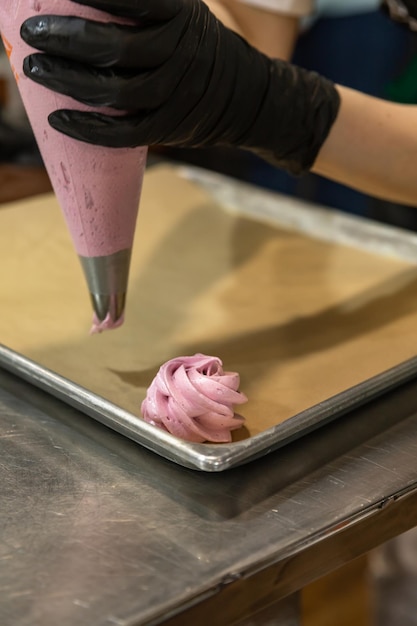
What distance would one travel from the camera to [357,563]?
4.02ft

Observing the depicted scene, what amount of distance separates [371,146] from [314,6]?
0.39m

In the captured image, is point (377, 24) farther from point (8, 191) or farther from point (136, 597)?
point (136, 597)

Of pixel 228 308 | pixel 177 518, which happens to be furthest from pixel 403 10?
pixel 177 518

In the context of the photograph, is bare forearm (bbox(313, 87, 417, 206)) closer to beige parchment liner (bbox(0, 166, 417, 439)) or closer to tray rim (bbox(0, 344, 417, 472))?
beige parchment liner (bbox(0, 166, 417, 439))

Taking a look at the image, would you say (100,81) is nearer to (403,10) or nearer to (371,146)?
(371,146)

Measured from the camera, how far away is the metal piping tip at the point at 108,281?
93 centimetres

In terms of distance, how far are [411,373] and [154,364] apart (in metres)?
0.29

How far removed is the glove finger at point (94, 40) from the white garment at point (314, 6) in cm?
57


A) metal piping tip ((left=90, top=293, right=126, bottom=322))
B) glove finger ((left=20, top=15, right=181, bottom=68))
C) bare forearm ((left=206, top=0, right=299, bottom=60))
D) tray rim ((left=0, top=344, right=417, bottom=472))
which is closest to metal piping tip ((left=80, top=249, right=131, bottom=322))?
metal piping tip ((left=90, top=293, right=126, bottom=322))

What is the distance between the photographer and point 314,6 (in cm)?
138

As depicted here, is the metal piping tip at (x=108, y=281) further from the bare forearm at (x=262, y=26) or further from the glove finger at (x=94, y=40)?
the bare forearm at (x=262, y=26)

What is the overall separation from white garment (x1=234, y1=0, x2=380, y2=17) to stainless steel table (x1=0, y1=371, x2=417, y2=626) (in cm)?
69

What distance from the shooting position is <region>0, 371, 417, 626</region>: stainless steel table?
2.10 feet

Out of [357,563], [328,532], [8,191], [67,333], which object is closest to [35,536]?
[328,532]
